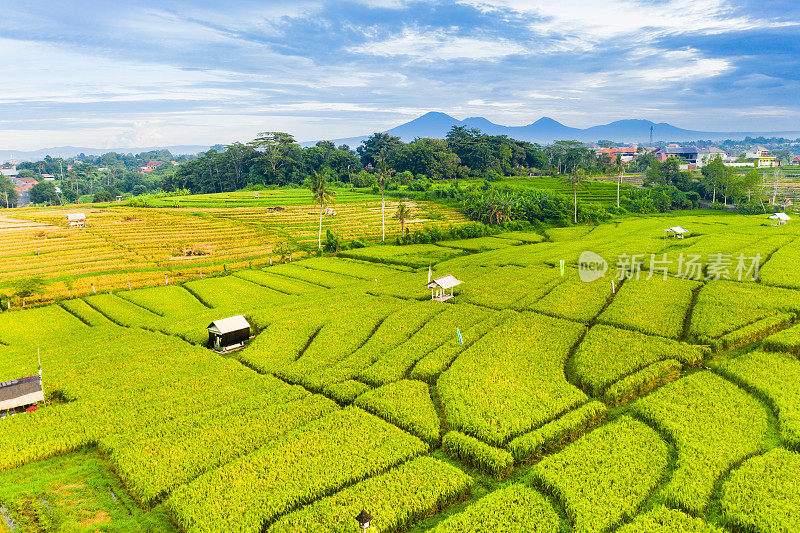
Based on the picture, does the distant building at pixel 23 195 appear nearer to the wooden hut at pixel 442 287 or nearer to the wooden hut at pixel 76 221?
the wooden hut at pixel 76 221

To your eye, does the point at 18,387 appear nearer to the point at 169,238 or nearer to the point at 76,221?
the point at 169,238

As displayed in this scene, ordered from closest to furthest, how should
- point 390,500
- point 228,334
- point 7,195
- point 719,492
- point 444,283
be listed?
point 390,500, point 719,492, point 228,334, point 444,283, point 7,195

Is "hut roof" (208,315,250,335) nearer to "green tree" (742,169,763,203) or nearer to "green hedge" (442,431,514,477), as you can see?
"green hedge" (442,431,514,477)

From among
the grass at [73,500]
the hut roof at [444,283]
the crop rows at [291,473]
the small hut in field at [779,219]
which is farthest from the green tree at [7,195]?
the small hut in field at [779,219]

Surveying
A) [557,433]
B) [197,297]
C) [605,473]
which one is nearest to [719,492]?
[605,473]

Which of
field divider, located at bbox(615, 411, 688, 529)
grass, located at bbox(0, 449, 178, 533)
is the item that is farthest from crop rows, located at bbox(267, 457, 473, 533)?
field divider, located at bbox(615, 411, 688, 529)
